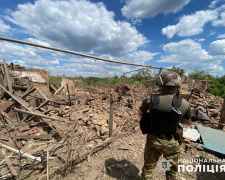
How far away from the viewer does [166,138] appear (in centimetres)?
185

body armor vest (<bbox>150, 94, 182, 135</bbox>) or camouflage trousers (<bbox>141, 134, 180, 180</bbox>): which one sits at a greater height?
body armor vest (<bbox>150, 94, 182, 135</bbox>)

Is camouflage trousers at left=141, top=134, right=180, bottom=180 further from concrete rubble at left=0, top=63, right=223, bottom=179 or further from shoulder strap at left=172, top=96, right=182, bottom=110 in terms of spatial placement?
concrete rubble at left=0, top=63, right=223, bottom=179

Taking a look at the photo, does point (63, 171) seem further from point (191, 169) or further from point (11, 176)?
point (191, 169)

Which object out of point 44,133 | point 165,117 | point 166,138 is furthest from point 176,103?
point 44,133

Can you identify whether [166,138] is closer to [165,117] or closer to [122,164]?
[165,117]

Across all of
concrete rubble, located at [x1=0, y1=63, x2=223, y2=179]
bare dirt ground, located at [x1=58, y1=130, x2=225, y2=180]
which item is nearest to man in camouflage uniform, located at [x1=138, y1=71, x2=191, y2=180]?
bare dirt ground, located at [x1=58, y1=130, x2=225, y2=180]

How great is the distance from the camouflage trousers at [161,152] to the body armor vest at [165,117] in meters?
0.17

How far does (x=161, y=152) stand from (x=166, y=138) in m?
0.26

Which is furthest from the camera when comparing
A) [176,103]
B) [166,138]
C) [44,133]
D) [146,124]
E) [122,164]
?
[44,133]

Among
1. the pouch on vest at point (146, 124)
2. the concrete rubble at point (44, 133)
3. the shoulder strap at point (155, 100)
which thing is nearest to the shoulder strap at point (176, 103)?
the shoulder strap at point (155, 100)

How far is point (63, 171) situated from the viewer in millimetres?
2426

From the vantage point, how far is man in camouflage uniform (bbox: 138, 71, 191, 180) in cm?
174

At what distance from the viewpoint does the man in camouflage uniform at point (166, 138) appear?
174 cm

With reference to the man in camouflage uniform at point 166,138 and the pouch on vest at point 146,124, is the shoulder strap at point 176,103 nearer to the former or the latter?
the man in camouflage uniform at point 166,138
